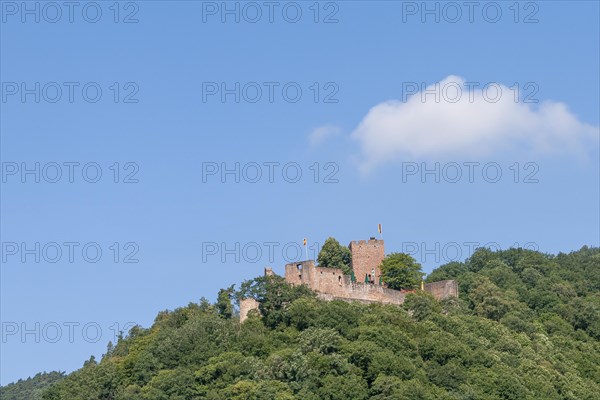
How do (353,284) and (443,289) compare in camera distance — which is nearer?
(353,284)

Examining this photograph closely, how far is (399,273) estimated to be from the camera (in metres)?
85.8

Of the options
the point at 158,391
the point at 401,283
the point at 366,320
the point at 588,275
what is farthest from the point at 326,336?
the point at 588,275

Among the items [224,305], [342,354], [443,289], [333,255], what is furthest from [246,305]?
[443,289]

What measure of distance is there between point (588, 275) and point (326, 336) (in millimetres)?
39769

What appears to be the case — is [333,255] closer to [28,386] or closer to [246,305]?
[246,305]

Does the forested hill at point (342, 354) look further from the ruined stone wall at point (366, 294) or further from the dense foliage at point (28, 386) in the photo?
the dense foliage at point (28, 386)

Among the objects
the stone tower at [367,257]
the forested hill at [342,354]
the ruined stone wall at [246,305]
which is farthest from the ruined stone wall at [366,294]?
the stone tower at [367,257]

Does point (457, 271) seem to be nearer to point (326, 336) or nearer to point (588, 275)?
point (588, 275)

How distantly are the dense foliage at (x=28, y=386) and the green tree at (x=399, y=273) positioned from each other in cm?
8877

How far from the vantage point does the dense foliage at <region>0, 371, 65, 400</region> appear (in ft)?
552

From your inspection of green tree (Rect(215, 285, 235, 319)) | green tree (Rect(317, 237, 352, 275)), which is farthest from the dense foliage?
green tree (Rect(215, 285, 235, 319))

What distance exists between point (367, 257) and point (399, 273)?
2.45 metres

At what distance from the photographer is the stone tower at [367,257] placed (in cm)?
8631

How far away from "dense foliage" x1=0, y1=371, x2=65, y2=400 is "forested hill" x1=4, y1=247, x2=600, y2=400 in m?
85.8
